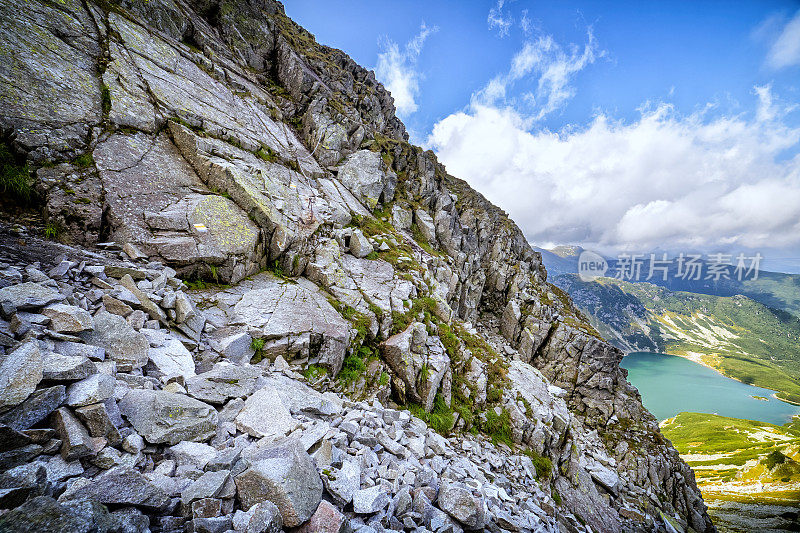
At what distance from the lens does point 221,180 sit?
13461mm

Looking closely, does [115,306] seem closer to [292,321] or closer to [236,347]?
[236,347]

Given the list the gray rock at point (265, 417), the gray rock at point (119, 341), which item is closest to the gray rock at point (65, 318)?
the gray rock at point (119, 341)

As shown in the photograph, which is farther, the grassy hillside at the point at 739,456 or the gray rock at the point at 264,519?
the grassy hillside at the point at 739,456

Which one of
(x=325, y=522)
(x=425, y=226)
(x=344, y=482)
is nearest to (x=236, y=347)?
(x=344, y=482)

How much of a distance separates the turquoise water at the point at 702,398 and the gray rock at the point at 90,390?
626 ft

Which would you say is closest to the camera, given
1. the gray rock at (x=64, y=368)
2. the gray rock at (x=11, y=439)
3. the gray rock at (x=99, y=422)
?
the gray rock at (x=11, y=439)

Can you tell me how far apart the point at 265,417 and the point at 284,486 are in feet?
7.59

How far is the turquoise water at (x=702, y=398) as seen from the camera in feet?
478

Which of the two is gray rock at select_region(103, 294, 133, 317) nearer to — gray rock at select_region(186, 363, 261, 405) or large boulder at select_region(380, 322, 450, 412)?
gray rock at select_region(186, 363, 261, 405)

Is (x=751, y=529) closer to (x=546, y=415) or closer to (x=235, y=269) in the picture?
(x=546, y=415)

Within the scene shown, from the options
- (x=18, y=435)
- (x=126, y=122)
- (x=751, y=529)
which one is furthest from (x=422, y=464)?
(x=751, y=529)

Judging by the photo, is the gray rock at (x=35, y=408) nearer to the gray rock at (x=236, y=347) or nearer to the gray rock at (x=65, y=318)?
the gray rock at (x=65, y=318)

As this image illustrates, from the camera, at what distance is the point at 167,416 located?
15.9 feet

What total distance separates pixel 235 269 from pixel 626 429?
4271 centimetres
